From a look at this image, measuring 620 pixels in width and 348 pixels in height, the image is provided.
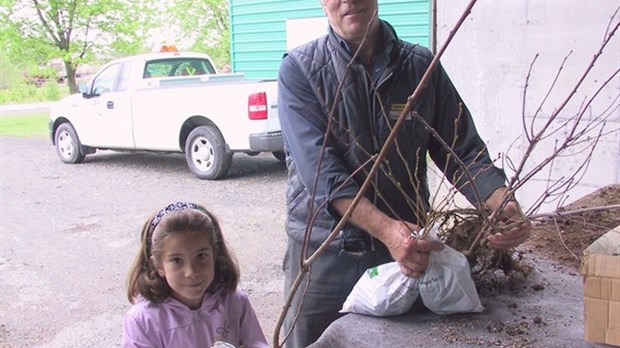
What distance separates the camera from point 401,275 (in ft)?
6.18

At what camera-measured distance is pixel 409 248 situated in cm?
179

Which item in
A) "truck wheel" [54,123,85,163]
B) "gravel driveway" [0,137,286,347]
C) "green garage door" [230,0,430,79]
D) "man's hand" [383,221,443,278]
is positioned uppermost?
"green garage door" [230,0,430,79]

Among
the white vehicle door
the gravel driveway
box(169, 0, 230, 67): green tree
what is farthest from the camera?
box(169, 0, 230, 67): green tree

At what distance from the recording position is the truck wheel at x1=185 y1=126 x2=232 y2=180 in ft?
29.3

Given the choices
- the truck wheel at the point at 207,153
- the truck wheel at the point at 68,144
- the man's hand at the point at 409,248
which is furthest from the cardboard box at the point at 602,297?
the truck wheel at the point at 68,144

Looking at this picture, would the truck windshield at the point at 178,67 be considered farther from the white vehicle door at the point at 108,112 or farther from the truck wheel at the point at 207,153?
the truck wheel at the point at 207,153

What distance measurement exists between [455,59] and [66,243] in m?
4.29

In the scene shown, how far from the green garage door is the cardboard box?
390 inches

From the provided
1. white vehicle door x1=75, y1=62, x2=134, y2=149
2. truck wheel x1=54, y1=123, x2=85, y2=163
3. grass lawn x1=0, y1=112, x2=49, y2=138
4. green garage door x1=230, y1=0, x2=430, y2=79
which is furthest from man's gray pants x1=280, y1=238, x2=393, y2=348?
grass lawn x1=0, y1=112, x2=49, y2=138

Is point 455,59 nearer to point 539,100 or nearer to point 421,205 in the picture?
point 539,100

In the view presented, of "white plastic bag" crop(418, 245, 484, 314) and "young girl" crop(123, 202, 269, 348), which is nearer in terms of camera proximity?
"white plastic bag" crop(418, 245, 484, 314)

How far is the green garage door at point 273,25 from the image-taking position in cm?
1131

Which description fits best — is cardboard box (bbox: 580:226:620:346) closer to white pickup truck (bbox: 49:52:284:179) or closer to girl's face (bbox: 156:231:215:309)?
girl's face (bbox: 156:231:215:309)

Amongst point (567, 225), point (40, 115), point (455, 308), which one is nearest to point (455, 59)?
point (567, 225)
